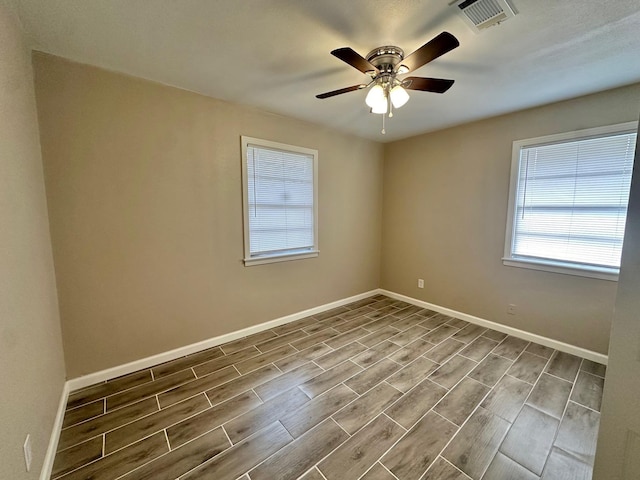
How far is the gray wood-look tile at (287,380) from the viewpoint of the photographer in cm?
211

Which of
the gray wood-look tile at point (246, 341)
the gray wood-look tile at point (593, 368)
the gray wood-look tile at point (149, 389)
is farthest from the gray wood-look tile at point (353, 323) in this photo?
the gray wood-look tile at point (593, 368)

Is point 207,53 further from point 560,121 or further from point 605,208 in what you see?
point 605,208

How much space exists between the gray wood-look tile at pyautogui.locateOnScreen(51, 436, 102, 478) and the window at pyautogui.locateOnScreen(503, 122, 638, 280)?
4.02 m

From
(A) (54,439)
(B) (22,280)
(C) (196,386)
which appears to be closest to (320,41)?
(B) (22,280)

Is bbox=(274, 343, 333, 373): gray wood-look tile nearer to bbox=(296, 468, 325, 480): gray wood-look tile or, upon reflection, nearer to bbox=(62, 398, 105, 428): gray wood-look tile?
bbox=(296, 468, 325, 480): gray wood-look tile

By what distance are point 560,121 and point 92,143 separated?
4.31 metres

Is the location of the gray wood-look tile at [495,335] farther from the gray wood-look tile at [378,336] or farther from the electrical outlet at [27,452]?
the electrical outlet at [27,452]

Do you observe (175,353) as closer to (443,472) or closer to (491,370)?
(443,472)

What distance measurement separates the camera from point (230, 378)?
228cm

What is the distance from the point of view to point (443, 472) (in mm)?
1455

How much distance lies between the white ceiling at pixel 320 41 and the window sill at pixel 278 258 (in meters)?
1.72

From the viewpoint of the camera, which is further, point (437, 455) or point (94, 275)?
point (94, 275)

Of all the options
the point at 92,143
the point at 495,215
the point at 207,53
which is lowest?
the point at 495,215

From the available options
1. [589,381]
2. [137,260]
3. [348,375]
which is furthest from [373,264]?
[137,260]
